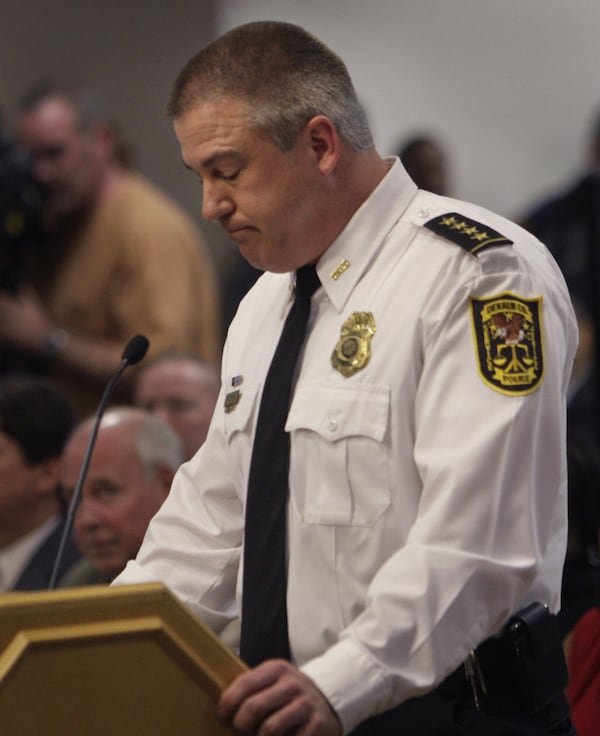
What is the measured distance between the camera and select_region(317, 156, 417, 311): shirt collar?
1909 millimetres

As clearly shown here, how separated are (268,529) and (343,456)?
144mm

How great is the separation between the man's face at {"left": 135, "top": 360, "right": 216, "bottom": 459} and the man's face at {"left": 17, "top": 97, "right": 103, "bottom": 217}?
696mm

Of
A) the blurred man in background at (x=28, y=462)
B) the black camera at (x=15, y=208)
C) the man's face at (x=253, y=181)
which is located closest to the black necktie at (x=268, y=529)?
the man's face at (x=253, y=181)

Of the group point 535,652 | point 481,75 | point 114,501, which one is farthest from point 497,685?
point 481,75

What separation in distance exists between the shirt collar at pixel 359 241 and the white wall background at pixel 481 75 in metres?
3.81

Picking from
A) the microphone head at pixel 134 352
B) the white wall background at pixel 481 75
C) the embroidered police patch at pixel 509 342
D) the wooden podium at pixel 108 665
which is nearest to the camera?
the wooden podium at pixel 108 665

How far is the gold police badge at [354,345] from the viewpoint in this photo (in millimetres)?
1823

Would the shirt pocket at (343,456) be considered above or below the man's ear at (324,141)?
below

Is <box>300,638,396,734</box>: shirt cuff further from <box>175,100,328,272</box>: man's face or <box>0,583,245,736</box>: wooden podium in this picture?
<box>175,100,328,272</box>: man's face

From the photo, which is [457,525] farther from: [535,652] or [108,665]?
[108,665]

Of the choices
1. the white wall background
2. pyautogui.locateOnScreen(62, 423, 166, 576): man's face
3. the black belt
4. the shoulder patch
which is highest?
the shoulder patch

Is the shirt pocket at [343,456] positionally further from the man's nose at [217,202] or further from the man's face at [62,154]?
the man's face at [62,154]

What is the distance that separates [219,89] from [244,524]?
1.71 ft

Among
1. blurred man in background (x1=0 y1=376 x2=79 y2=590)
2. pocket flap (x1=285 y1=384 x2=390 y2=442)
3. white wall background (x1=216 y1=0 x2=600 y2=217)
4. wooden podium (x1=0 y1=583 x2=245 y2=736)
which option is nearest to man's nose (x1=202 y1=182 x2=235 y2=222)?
pocket flap (x1=285 y1=384 x2=390 y2=442)
